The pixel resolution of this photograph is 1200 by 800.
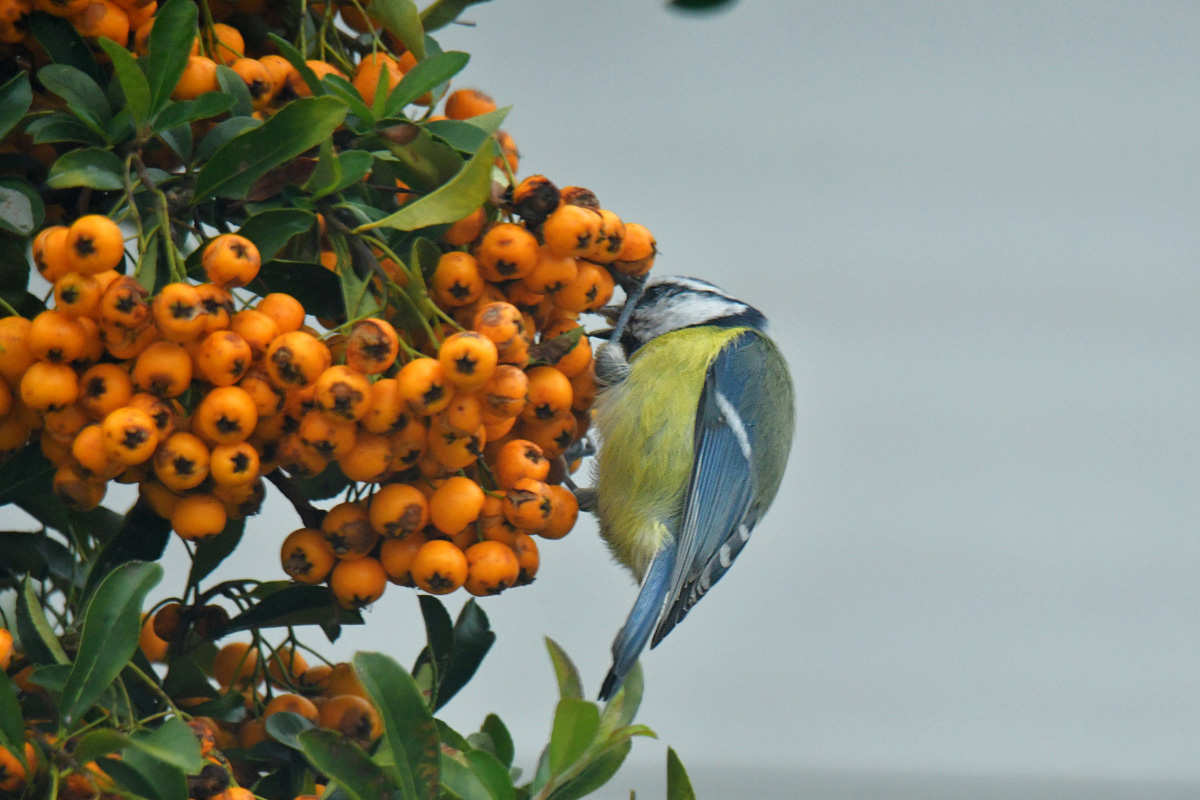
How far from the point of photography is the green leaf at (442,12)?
2.79 ft

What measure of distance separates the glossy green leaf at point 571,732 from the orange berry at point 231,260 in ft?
1.04

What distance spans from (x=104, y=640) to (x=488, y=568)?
23cm

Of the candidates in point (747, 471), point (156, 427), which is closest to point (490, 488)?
point (156, 427)

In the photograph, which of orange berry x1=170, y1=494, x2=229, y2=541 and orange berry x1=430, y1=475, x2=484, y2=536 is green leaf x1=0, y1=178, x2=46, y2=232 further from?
orange berry x1=430, y1=475, x2=484, y2=536

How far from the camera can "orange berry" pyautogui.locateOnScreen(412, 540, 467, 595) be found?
0.68m

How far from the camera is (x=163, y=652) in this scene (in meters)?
0.92

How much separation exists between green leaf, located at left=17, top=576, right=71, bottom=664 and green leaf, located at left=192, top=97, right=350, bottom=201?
0.86ft

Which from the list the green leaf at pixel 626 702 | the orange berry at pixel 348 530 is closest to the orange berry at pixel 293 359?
the orange berry at pixel 348 530

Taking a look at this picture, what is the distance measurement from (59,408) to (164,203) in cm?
13

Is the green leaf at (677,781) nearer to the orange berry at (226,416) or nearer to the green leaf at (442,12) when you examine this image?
the orange berry at (226,416)

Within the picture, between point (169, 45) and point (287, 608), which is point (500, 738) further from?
point (169, 45)

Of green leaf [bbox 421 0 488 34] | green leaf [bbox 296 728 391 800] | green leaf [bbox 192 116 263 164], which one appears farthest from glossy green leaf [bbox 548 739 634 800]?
green leaf [bbox 421 0 488 34]

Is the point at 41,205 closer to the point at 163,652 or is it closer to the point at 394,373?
the point at 394,373

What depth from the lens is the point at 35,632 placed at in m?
0.67
